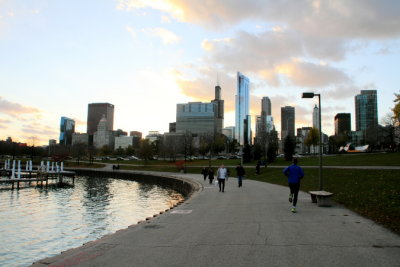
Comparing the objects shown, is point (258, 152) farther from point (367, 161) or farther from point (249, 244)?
point (249, 244)

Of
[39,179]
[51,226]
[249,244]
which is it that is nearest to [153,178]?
[39,179]

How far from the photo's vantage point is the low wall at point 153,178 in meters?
35.0

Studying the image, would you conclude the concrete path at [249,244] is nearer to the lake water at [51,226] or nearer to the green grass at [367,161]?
the lake water at [51,226]

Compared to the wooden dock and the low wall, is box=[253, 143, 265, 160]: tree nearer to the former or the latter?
the low wall

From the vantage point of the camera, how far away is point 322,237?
7.49 m

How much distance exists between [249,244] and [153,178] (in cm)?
4707

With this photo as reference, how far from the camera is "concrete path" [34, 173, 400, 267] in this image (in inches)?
230

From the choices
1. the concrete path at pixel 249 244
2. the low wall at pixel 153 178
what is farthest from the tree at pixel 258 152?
the concrete path at pixel 249 244

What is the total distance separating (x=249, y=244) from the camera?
6973mm

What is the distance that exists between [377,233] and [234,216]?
15.2 feet

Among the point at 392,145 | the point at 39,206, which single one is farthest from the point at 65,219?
the point at 392,145

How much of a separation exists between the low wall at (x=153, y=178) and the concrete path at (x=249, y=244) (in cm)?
2112

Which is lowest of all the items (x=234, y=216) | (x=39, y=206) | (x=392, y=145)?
(x=39, y=206)

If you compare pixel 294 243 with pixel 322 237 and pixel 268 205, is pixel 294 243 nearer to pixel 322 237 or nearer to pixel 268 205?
pixel 322 237
